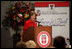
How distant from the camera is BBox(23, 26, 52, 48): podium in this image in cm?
129

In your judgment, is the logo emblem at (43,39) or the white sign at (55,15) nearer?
the logo emblem at (43,39)

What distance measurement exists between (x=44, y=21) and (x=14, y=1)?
41 cm

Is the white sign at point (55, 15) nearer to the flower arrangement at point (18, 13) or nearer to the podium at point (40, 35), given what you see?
the flower arrangement at point (18, 13)

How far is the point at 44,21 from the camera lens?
155 centimetres

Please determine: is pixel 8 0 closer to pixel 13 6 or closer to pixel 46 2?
pixel 13 6

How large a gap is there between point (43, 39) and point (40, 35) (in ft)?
0.20

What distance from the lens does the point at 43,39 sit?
1.35 metres

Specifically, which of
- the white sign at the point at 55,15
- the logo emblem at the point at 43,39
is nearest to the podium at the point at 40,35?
the logo emblem at the point at 43,39

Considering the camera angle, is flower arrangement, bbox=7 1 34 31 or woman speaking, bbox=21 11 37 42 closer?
woman speaking, bbox=21 11 37 42

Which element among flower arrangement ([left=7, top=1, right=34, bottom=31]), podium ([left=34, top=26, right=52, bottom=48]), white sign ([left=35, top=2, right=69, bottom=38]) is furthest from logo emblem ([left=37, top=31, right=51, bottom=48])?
flower arrangement ([left=7, top=1, right=34, bottom=31])

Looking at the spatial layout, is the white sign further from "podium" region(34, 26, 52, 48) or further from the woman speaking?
"podium" region(34, 26, 52, 48)

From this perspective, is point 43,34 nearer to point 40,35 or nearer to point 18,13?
point 40,35

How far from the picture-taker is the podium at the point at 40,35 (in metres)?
1.29

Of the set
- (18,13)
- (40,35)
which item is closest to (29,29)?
(40,35)
